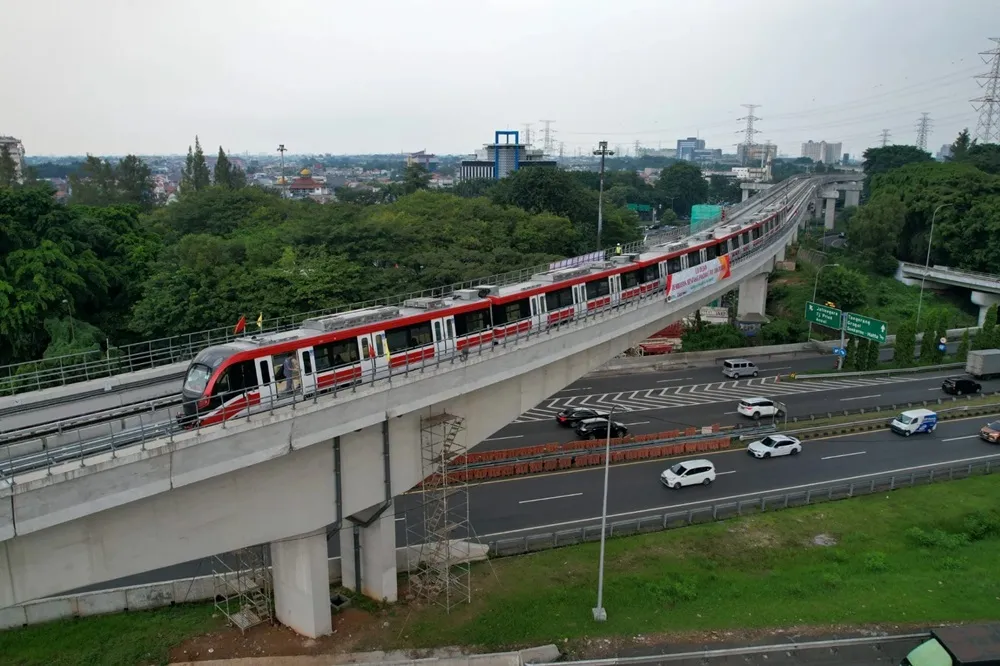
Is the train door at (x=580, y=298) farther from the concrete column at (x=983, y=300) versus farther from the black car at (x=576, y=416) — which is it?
the concrete column at (x=983, y=300)

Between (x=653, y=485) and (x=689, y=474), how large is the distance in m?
1.70

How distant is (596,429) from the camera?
36.9m

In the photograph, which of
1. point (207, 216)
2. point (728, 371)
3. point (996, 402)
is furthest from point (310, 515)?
point (207, 216)

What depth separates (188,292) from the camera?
131 ft

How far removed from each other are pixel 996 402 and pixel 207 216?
210ft

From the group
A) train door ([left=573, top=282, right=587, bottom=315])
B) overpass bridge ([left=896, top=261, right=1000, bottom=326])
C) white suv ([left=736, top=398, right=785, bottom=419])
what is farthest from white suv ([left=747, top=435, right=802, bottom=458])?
overpass bridge ([left=896, top=261, right=1000, bottom=326])

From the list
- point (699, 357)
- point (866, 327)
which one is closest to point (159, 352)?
point (699, 357)

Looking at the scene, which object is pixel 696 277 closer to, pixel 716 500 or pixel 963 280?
pixel 716 500

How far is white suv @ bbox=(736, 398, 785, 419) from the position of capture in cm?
4016

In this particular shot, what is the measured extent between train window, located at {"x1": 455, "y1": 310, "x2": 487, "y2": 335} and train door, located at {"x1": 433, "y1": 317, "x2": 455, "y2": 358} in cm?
32

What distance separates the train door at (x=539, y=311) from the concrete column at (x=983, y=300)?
173 ft

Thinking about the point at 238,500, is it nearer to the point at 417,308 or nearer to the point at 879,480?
the point at 417,308

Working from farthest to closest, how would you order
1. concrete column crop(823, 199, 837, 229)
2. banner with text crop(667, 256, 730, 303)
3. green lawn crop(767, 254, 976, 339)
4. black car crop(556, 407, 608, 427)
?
concrete column crop(823, 199, 837, 229) → green lawn crop(767, 254, 976, 339) → black car crop(556, 407, 608, 427) → banner with text crop(667, 256, 730, 303)

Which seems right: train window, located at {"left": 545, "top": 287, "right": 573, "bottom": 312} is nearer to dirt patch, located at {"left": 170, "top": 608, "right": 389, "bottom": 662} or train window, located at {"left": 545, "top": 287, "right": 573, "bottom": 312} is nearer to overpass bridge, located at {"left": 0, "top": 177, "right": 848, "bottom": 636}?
overpass bridge, located at {"left": 0, "top": 177, "right": 848, "bottom": 636}
